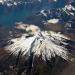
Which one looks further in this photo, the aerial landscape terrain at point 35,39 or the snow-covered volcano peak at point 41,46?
the snow-covered volcano peak at point 41,46

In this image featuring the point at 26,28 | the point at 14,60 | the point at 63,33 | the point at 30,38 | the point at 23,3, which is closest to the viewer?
the point at 14,60

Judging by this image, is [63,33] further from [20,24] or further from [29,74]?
[29,74]

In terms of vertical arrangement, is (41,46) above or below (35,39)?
below

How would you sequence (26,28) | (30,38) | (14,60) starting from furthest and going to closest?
(26,28)
(30,38)
(14,60)

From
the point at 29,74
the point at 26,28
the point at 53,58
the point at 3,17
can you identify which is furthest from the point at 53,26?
the point at 29,74

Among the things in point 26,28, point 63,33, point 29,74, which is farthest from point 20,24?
point 29,74

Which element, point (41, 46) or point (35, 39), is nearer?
point (41, 46)

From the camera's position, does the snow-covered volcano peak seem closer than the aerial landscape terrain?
No

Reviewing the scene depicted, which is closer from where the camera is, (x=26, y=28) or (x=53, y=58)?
(x=53, y=58)
